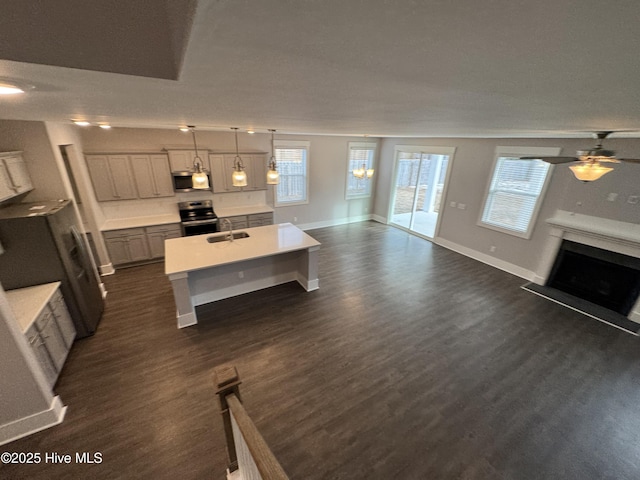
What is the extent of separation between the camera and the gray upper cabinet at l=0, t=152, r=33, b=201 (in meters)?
2.46

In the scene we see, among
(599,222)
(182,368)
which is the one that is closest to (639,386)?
(599,222)

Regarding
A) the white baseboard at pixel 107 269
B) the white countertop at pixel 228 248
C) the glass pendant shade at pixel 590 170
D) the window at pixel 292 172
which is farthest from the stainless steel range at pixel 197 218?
the glass pendant shade at pixel 590 170

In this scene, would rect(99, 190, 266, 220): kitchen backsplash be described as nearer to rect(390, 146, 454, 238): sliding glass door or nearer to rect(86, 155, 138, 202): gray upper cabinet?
rect(86, 155, 138, 202): gray upper cabinet

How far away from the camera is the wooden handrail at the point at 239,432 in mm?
1054

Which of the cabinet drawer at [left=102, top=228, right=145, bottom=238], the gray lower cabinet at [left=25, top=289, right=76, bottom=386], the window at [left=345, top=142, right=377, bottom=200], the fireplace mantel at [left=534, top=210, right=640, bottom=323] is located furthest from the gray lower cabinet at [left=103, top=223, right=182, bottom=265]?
the fireplace mantel at [left=534, top=210, right=640, bottom=323]

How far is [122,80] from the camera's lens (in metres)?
0.82

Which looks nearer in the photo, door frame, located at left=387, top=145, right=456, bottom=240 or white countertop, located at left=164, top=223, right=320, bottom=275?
white countertop, located at left=164, top=223, right=320, bottom=275

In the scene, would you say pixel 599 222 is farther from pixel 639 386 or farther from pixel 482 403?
pixel 482 403

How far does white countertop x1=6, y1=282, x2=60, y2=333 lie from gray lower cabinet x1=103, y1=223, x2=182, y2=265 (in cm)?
194

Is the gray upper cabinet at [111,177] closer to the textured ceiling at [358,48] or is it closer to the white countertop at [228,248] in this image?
the white countertop at [228,248]

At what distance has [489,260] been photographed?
5324mm

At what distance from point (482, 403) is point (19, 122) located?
19.0ft

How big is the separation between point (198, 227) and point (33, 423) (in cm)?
340

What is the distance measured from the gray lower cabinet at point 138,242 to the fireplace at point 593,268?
22.1 ft
